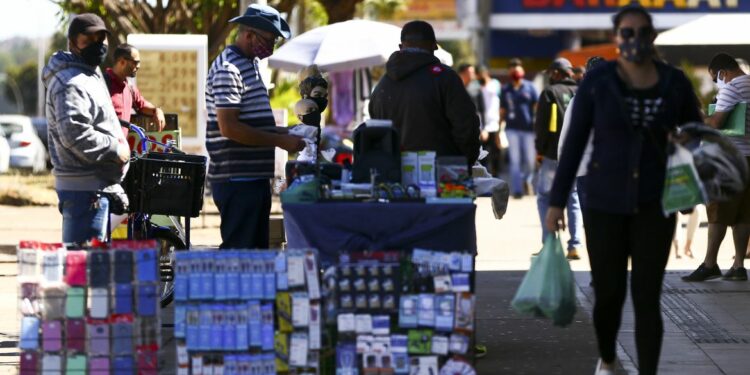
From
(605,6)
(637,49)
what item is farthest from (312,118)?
(605,6)

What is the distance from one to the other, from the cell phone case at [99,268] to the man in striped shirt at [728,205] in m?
5.84

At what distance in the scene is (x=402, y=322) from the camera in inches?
267

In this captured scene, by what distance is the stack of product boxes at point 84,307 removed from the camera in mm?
6801

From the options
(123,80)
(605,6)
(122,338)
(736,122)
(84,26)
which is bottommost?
(122,338)

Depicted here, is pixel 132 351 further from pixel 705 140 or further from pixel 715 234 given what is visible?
pixel 715 234

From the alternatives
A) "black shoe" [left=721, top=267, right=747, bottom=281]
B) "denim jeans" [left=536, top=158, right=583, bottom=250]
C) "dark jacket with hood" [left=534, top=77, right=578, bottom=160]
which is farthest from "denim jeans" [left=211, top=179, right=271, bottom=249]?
"dark jacket with hood" [left=534, top=77, right=578, bottom=160]

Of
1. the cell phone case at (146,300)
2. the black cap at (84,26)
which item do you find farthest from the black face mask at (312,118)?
the cell phone case at (146,300)

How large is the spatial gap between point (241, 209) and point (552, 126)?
619 centimetres

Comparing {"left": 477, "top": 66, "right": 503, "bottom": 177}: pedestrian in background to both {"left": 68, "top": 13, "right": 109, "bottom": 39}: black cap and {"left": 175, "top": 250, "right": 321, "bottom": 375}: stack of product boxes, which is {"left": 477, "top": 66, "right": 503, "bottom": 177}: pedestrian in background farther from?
{"left": 175, "top": 250, "right": 321, "bottom": 375}: stack of product boxes

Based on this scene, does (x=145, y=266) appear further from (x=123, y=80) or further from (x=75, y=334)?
(x=123, y=80)

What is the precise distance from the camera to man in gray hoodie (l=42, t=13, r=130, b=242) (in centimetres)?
759

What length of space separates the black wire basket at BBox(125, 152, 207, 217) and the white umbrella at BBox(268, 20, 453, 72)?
7741 millimetres

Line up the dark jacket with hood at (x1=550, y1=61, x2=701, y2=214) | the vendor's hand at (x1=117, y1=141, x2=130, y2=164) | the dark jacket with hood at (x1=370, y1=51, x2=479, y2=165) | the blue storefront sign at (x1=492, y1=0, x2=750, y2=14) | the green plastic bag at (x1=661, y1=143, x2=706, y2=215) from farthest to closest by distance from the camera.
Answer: the blue storefront sign at (x1=492, y1=0, x2=750, y2=14) < the dark jacket with hood at (x1=370, y1=51, x2=479, y2=165) < the vendor's hand at (x1=117, y1=141, x2=130, y2=164) < the dark jacket with hood at (x1=550, y1=61, x2=701, y2=214) < the green plastic bag at (x1=661, y1=143, x2=706, y2=215)

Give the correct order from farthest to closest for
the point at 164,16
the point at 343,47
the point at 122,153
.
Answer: the point at 164,16 < the point at 343,47 < the point at 122,153
